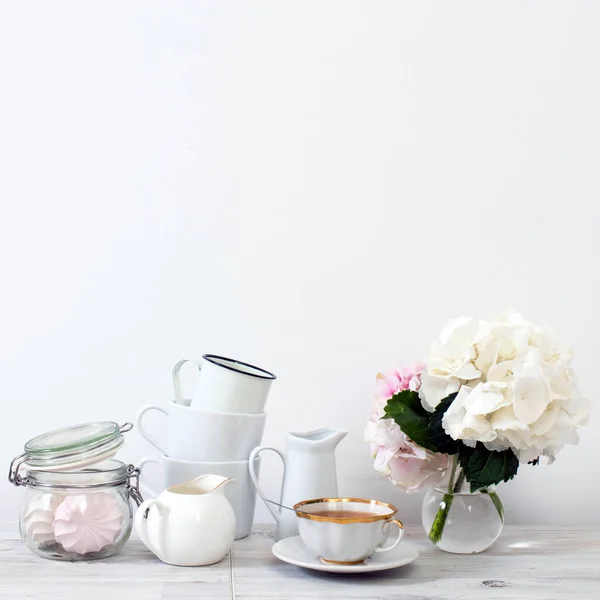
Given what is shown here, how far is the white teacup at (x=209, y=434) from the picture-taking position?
1153 mm

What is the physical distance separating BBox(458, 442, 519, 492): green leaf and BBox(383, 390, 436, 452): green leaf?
58 mm

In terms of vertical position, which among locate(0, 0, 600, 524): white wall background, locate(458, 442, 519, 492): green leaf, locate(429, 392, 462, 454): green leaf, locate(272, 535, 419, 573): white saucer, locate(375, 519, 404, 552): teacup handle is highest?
locate(0, 0, 600, 524): white wall background

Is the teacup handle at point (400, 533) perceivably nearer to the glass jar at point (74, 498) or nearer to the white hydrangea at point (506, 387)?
the white hydrangea at point (506, 387)

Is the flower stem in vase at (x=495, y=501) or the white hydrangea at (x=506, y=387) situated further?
the flower stem in vase at (x=495, y=501)

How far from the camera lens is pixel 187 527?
1010 mm

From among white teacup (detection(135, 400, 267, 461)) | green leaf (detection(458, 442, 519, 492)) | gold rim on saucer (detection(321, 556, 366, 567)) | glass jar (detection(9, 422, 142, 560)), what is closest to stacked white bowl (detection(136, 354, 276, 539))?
white teacup (detection(135, 400, 267, 461))

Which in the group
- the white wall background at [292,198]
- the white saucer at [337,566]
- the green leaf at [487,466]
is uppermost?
the white wall background at [292,198]

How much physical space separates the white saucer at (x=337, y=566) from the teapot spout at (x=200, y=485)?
121 mm

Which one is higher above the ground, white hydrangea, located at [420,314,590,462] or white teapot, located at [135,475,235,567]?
white hydrangea, located at [420,314,590,462]

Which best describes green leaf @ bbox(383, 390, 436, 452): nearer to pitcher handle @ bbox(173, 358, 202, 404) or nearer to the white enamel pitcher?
the white enamel pitcher

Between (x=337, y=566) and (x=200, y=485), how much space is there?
0.76 ft

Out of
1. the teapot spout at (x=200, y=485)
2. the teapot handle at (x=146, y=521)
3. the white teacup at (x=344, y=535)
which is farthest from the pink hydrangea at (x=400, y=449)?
the teapot handle at (x=146, y=521)

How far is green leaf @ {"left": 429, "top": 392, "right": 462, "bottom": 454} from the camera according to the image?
109cm

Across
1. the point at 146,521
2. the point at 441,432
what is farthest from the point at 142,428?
the point at 441,432
